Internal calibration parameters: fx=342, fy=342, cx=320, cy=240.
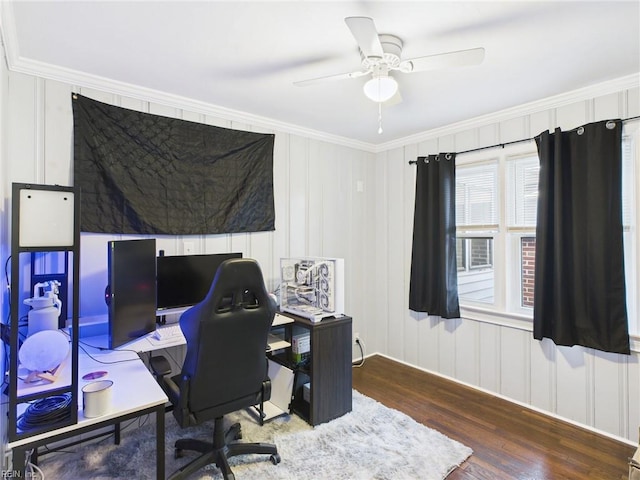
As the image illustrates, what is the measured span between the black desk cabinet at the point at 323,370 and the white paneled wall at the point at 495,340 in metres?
1.21

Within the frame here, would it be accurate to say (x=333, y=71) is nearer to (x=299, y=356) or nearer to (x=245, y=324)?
(x=245, y=324)

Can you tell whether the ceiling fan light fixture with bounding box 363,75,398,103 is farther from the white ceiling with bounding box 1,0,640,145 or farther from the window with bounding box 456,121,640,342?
the window with bounding box 456,121,640,342

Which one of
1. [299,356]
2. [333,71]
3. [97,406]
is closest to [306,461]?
[299,356]

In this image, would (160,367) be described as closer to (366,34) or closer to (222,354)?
(222,354)

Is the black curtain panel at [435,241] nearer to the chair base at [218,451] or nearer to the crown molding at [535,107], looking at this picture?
the crown molding at [535,107]

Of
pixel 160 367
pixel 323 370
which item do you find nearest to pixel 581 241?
pixel 323 370

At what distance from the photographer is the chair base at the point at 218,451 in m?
1.83

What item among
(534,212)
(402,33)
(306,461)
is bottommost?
(306,461)

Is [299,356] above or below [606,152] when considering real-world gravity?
below

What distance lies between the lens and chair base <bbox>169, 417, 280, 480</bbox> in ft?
6.02

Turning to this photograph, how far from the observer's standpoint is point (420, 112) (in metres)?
2.92

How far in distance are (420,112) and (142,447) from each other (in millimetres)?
3222

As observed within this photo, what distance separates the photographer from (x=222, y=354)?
1.75m

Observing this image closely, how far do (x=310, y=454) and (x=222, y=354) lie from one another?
3.17 feet
